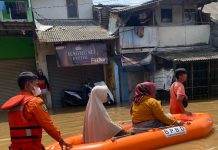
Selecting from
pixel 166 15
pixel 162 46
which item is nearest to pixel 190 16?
pixel 166 15

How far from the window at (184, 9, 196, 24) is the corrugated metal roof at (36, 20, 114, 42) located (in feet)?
14.7

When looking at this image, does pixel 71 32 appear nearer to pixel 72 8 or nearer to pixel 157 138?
pixel 72 8

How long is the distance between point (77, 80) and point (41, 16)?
159 inches

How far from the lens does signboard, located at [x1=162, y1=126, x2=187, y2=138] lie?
20.5 feet

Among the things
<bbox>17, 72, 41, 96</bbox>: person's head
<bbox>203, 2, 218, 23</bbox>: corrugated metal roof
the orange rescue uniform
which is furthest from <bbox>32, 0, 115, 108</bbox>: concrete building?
the orange rescue uniform

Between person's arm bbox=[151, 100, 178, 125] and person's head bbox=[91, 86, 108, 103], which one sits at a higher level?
person's head bbox=[91, 86, 108, 103]

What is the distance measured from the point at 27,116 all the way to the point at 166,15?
46.0 feet

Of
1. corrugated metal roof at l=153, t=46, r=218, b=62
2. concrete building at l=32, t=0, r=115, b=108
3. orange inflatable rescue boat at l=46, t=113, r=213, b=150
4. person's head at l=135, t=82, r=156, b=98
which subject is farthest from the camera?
concrete building at l=32, t=0, r=115, b=108

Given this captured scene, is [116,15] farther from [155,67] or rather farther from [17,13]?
[17,13]

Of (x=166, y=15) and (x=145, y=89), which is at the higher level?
(x=166, y=15)

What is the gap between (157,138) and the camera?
6.10m

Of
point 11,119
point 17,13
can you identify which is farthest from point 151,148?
point 17,13

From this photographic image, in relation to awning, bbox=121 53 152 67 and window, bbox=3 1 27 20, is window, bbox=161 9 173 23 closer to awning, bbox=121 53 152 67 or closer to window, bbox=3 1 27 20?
awning, bbox=121 53 152 67

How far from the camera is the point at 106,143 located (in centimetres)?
541
